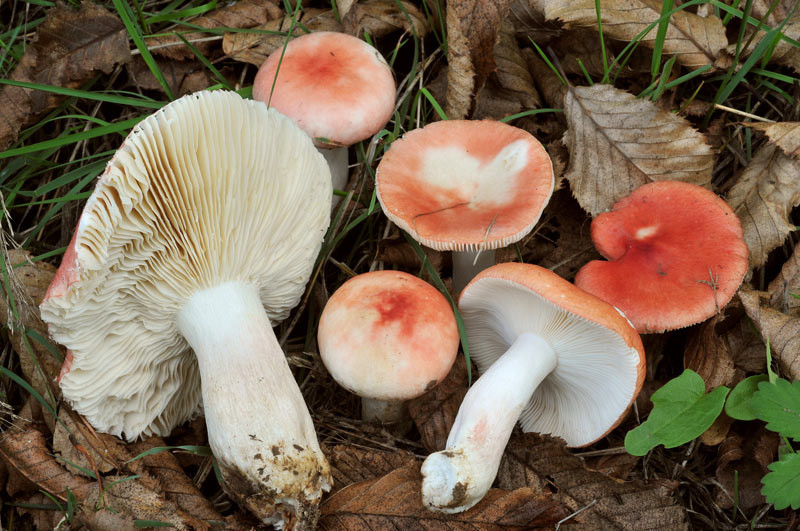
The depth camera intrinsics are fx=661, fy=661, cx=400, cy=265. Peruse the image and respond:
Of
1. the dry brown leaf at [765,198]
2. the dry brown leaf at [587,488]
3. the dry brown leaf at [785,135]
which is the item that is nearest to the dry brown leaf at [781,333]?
the dry brown leaf at [765,198]

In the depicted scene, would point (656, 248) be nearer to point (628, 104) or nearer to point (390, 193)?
point (628, 104)

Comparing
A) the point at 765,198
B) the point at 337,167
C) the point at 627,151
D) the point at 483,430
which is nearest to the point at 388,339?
the point at 483,430

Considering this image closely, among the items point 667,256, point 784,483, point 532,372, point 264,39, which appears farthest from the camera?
point 264,39

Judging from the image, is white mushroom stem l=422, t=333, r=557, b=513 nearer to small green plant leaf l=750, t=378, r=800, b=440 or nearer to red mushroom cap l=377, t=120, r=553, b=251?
red mushroom cap l=377, t=120, r=553, b=251

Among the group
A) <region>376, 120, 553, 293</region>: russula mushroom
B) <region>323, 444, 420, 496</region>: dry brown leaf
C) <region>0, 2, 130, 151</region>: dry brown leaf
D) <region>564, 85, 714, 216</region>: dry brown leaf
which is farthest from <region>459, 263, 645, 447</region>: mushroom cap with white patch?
<region>0, 2, 130, 151</region>: dry brown leaf

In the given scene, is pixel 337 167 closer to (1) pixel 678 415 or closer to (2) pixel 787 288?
(1) pixel 678 415

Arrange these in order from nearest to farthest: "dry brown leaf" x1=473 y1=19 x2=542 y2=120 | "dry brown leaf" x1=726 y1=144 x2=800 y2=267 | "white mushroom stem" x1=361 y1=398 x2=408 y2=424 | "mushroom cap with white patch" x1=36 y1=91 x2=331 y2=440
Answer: "mushroom cap with white patch" x1=36 y1=91 x2=331 y2=440 → "white mushroom stem" x1=361 y1=398 x2=408 y2=424 → "dry brown leaf" x1=726 y1=144 x2=800 y2=267 → "dry brown leaf" x1=473 y1=19 x2=542 y2=120
